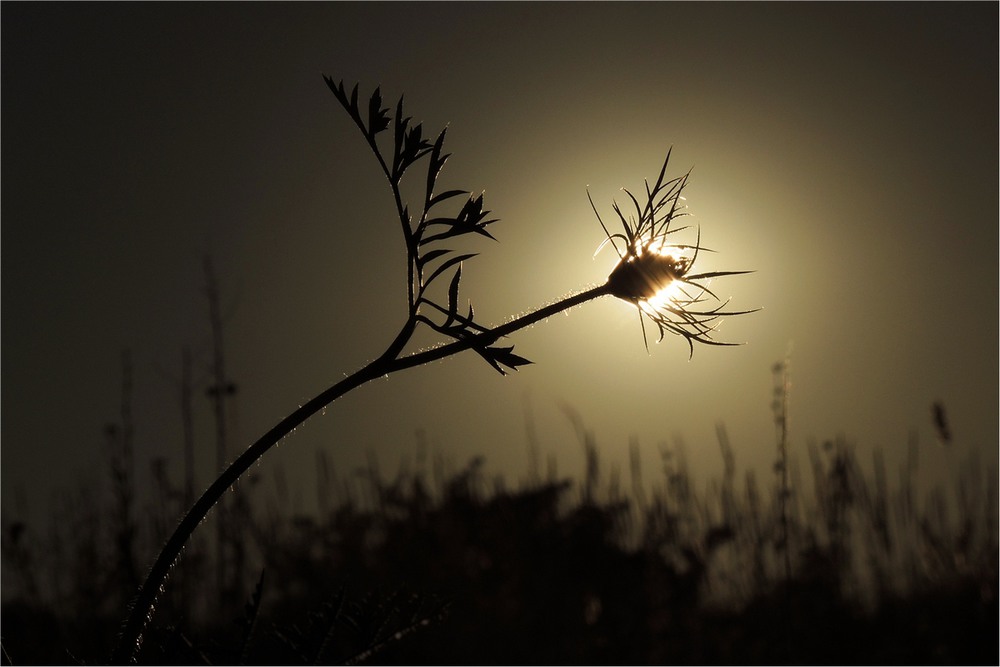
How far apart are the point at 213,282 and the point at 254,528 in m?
2.04

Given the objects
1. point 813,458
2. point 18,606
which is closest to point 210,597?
point 18,606

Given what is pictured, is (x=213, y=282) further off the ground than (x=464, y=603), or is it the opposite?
(x=213, y=282)

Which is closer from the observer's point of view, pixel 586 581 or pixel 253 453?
pixel 253 453

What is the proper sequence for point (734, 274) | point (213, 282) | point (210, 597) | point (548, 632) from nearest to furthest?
1. point (734, 274)
2. point (213, 282)
3. point (210, 597)
4. point (548, 632)

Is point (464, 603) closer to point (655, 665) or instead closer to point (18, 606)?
point (655, 665)

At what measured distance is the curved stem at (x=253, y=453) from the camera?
1.10 m

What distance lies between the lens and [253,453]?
1132 millimetres

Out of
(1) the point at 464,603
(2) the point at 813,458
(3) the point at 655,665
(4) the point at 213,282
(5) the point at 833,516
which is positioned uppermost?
(4) the point at 213,282

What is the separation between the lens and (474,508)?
565 centimetres

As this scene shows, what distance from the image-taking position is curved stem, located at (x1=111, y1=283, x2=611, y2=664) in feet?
3.60

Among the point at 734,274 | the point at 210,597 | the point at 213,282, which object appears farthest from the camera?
the point at 210,597

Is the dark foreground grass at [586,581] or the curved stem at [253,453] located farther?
the dark foreground grass at [586,581]

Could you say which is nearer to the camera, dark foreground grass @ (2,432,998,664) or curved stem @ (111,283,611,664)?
curved stem @ (111,283,611,664)

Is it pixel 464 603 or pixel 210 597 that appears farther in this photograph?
pixel 464 603
